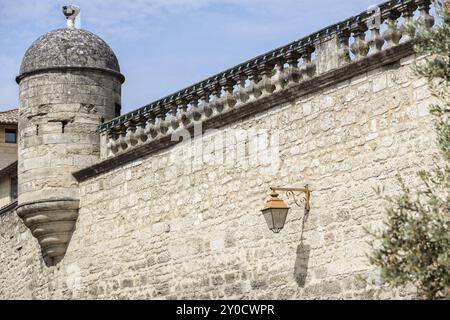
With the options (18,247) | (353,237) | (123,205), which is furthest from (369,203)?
(18,247)

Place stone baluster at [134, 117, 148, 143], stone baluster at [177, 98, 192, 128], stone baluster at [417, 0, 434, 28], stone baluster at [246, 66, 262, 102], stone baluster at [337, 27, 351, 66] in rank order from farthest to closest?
stone baluster at [134, 117, 148, 143], stone baluster at [177, 98, 192, 128], stone baluster at [246, 66, 262, 102], stone baluster at [337, 27, 351, 66], stone baluster at [417, 0, 434, 28]

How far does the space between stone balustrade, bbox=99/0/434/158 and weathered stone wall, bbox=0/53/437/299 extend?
1.03 ft

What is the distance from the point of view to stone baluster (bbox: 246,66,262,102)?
14.3m

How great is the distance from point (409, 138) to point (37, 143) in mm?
7383

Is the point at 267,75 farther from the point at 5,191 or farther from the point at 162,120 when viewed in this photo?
the point at 5,191

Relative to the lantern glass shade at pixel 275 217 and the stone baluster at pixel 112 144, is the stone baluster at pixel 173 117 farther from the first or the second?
the lantern glass shade at pixel 275 217

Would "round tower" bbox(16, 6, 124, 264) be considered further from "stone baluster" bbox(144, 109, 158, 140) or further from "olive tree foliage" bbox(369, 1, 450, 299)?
"olive tree foliage" bbox(369, 1, 450, 299)

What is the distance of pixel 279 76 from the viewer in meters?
14.0

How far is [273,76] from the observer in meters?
14.1

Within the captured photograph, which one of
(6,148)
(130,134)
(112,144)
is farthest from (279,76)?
(6,148)

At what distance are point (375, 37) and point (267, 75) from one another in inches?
78.5

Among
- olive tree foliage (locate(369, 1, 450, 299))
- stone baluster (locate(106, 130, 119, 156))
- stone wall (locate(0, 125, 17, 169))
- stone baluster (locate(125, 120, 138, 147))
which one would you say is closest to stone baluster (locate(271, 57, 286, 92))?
stone baluster (locate(125, 120, 138, 147))

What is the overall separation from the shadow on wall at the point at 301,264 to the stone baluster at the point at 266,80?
199 cm
